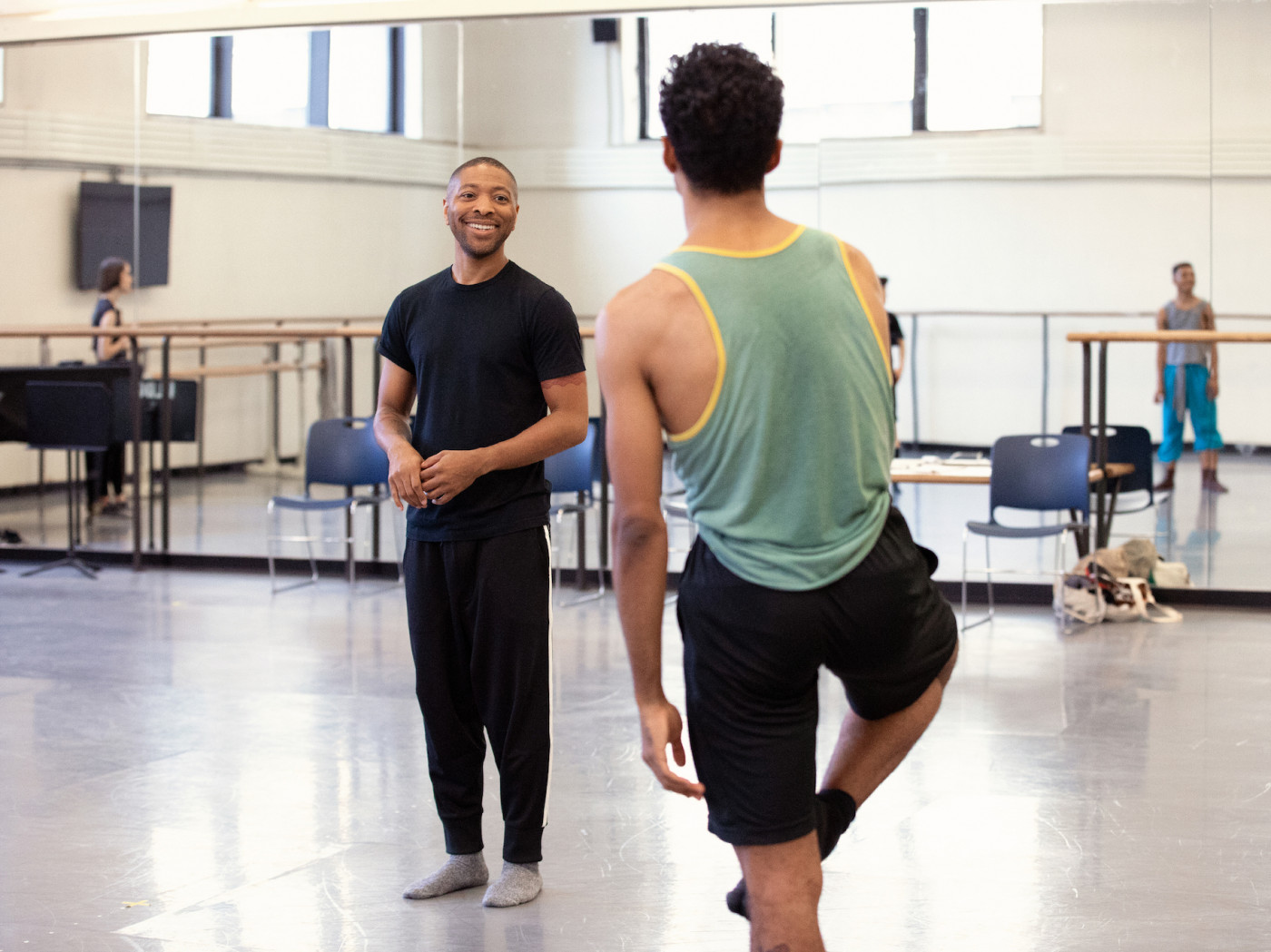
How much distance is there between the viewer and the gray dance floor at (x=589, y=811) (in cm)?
284

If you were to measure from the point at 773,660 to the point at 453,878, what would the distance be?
4.64ft

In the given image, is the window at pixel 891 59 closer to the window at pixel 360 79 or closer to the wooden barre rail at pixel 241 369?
the window at pixel 360 79

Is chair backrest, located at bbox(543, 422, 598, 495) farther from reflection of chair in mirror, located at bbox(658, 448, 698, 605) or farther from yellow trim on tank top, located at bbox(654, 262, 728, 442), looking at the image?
yellow trim on tank top, located at bbox(654, 262, 728, 442)

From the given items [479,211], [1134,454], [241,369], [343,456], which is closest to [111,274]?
[241,369]

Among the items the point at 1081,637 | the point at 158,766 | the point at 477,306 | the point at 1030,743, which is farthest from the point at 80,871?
the point at 1081,637

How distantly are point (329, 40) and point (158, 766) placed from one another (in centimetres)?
482

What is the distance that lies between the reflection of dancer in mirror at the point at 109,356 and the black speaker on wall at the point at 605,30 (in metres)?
3.04

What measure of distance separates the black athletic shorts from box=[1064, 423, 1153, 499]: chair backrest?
4.90 meters

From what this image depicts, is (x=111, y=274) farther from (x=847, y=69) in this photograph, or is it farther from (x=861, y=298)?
(x=861, y=298)

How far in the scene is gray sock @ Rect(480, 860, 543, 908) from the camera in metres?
2.92

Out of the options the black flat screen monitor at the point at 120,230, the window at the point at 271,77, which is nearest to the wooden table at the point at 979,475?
the window at the point at 271,77

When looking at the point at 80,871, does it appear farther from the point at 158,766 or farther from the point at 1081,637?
the point at 1081,637

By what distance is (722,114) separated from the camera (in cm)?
178

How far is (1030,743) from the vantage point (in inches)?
164
